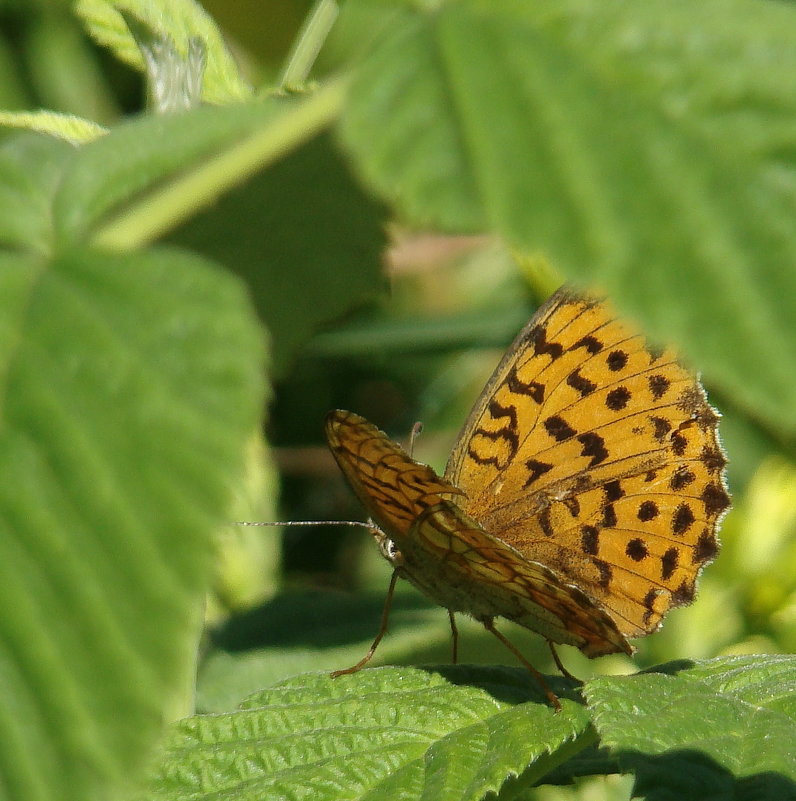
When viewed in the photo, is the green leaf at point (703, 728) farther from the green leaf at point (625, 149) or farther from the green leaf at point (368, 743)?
the green leaf at point (625, 149)

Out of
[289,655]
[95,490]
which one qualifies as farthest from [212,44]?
[289,655]

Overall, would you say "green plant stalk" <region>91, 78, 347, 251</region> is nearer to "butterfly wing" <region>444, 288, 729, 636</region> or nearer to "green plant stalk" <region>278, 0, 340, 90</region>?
"green plant stalk" <region>278, 0, 340, 90</region>

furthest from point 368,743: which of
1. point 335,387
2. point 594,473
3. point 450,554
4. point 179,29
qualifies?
point 335,387

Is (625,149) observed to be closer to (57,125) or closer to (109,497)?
(109,497)

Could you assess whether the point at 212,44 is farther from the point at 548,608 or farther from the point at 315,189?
the point at 548,608

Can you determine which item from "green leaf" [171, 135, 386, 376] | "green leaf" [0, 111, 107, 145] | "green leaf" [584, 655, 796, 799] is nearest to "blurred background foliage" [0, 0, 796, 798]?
"green leaf" [171, 135, 386, 376]

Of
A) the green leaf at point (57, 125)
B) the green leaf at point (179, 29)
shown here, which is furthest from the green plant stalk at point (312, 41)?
the green leaf at point (57, 125)
